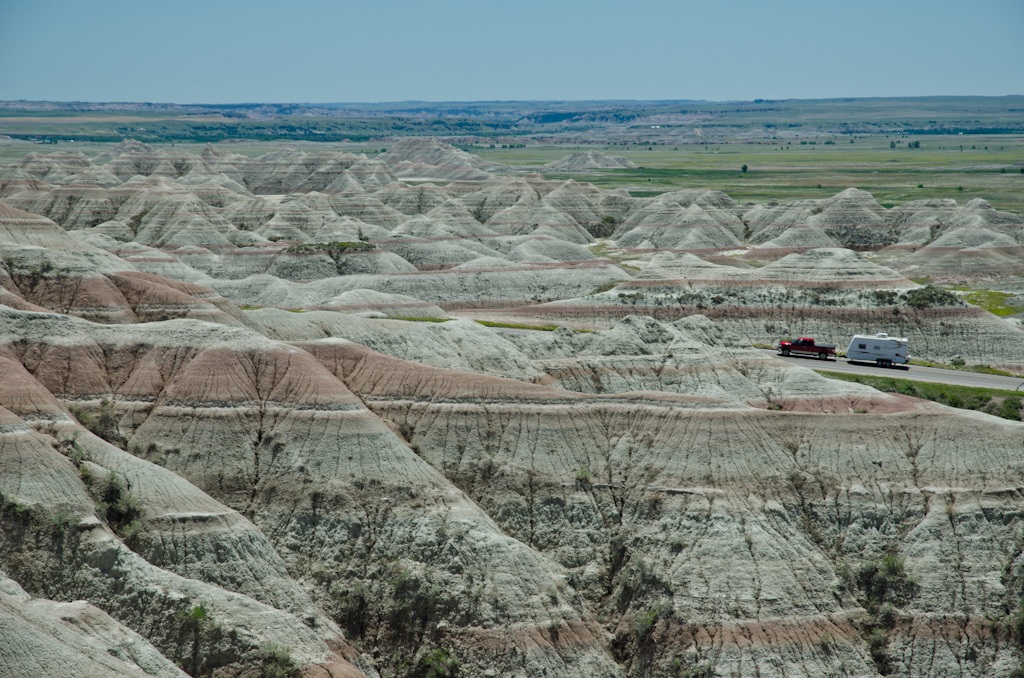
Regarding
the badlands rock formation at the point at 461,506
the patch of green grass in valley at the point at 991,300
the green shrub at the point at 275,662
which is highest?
the patch of green grass in valley at the point at 991,300

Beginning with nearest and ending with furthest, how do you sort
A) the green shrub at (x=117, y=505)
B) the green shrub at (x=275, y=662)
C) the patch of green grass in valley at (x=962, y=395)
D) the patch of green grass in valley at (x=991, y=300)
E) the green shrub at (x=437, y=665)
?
the green shrub at (x=275, y=662) → the green shrub at (x=117, y=505) → the green shrub at (x=437, y=665) → the patch of green grass in valley at (x=962, y=395) → the patch of green grass in valley at (x=991, y=300)

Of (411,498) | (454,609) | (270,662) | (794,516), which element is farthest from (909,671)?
(270,662)

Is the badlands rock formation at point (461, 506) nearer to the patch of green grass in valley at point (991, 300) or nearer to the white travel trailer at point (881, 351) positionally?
the white travel trailer at point (881, 351)

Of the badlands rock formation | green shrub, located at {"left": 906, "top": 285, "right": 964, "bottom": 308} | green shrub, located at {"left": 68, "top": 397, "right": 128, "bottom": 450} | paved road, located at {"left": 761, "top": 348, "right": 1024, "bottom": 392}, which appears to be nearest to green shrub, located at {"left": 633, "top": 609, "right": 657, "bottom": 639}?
the badlands rock formation

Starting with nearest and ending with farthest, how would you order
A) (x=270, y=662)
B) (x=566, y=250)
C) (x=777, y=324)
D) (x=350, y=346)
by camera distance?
(x=270, y=662) → (x=350, y=346) → (x=777, y=324) → (x=566, y=250)

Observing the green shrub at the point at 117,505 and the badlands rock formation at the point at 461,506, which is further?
the green shrub at the point at 117,505

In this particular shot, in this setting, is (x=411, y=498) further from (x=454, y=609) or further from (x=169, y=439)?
(x=169, y=439)

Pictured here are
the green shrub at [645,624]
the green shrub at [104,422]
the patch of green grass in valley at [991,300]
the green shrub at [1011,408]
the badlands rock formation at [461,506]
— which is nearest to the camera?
the badlands rock formation at [461,506]

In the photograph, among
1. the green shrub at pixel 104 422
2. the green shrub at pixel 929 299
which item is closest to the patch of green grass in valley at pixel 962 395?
the green shrub at pixel 929 299
